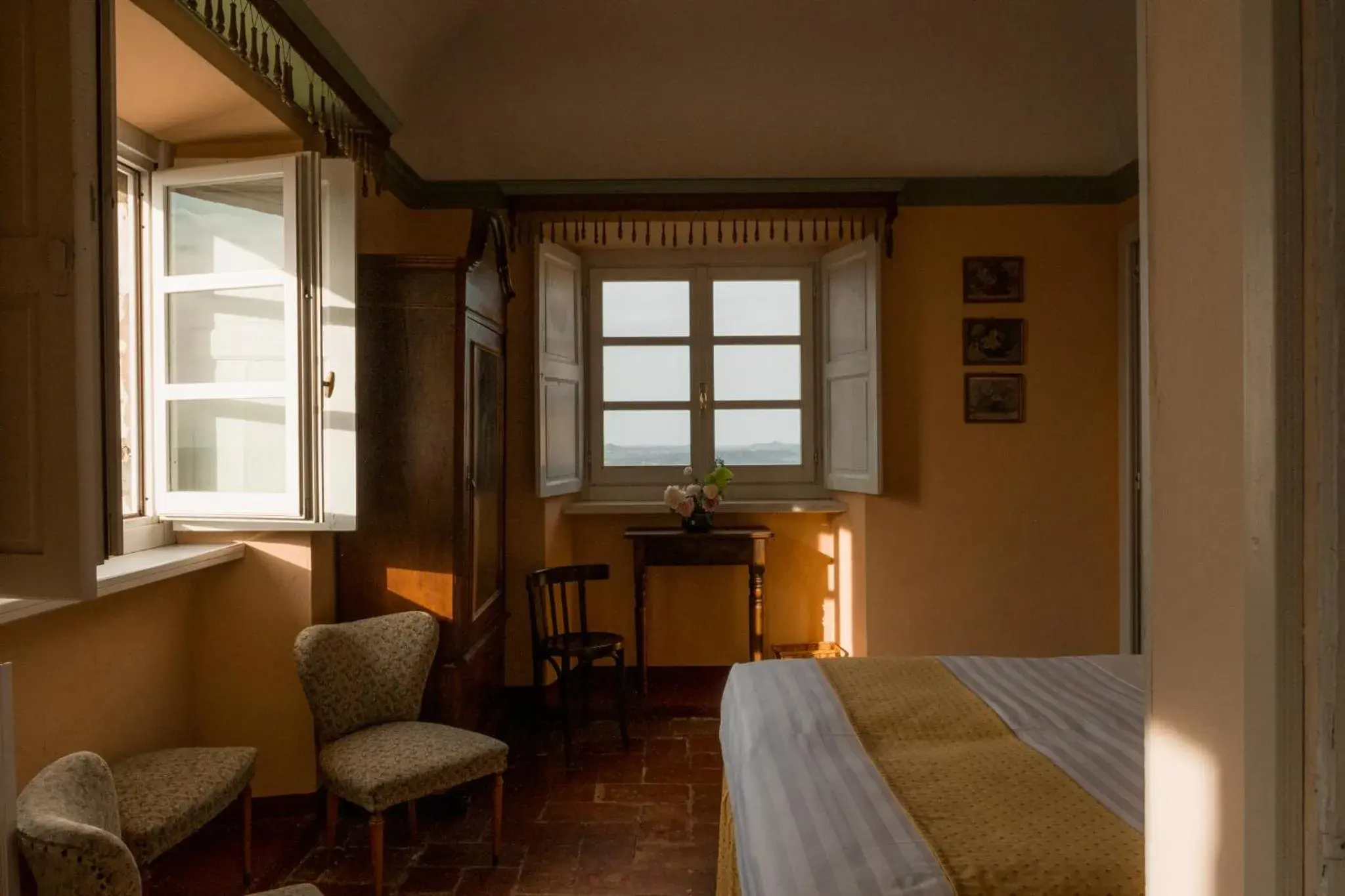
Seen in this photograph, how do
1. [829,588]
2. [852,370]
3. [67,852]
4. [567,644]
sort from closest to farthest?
[67,852] < [567,644] < [852,370] < [829,588]

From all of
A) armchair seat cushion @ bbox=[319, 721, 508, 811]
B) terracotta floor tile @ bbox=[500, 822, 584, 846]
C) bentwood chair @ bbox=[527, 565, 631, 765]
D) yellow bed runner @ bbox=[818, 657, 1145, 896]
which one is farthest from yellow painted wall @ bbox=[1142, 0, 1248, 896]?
bentwood chair @ bbox=[527, 565, 631, 765]

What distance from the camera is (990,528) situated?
184 inches

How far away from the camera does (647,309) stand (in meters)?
5.12

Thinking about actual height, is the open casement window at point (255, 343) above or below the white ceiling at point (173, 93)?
below

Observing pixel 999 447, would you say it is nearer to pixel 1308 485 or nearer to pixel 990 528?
pixel 990 528

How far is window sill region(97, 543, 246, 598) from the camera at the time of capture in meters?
2.52

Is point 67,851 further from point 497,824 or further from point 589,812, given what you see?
point 589,812

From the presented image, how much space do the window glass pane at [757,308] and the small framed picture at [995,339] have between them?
0.98m

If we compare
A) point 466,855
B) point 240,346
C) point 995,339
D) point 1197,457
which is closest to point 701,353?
point 995,339

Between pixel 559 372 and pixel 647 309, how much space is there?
30.0 inches

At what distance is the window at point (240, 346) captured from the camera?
3018 millimetres

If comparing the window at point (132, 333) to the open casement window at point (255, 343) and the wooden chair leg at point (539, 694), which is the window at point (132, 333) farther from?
the wooden chair leg at point (539, 694)

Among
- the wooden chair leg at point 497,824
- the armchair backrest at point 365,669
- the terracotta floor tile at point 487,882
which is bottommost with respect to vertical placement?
the terracotta floor tile at point 487,882

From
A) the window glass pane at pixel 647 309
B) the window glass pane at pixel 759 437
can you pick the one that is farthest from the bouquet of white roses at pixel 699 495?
the window glass pane at pixel 647 309
